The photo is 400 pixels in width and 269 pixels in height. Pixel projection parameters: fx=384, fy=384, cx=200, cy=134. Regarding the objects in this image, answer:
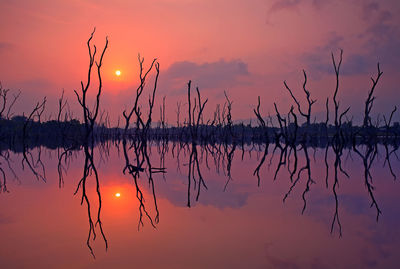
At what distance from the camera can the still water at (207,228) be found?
2.42m

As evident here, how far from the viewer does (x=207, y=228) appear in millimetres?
3135

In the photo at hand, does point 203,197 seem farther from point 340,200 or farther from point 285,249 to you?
point 285,249

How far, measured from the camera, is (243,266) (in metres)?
2.30

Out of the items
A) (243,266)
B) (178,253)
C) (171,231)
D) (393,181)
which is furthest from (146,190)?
(393,181)

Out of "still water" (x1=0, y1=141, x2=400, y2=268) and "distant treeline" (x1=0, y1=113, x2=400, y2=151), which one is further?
"distant treeline" (x1=0, y1=113, x2=400, y2=151)

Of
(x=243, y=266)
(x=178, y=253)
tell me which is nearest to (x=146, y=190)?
(x=178, y=253)

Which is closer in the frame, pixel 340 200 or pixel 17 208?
pixel 17 208

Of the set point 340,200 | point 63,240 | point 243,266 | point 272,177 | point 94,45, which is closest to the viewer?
point 243,266

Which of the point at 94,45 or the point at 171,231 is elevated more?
the point at 94,45

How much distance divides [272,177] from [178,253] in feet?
14.3

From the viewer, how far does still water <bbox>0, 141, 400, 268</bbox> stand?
242cm

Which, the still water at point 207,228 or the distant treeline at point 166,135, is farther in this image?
the distant treeline at point 166,135

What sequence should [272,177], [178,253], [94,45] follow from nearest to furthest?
[178,253] < [272,177] < [94,45]

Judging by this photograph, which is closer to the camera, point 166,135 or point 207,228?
point 207,228
